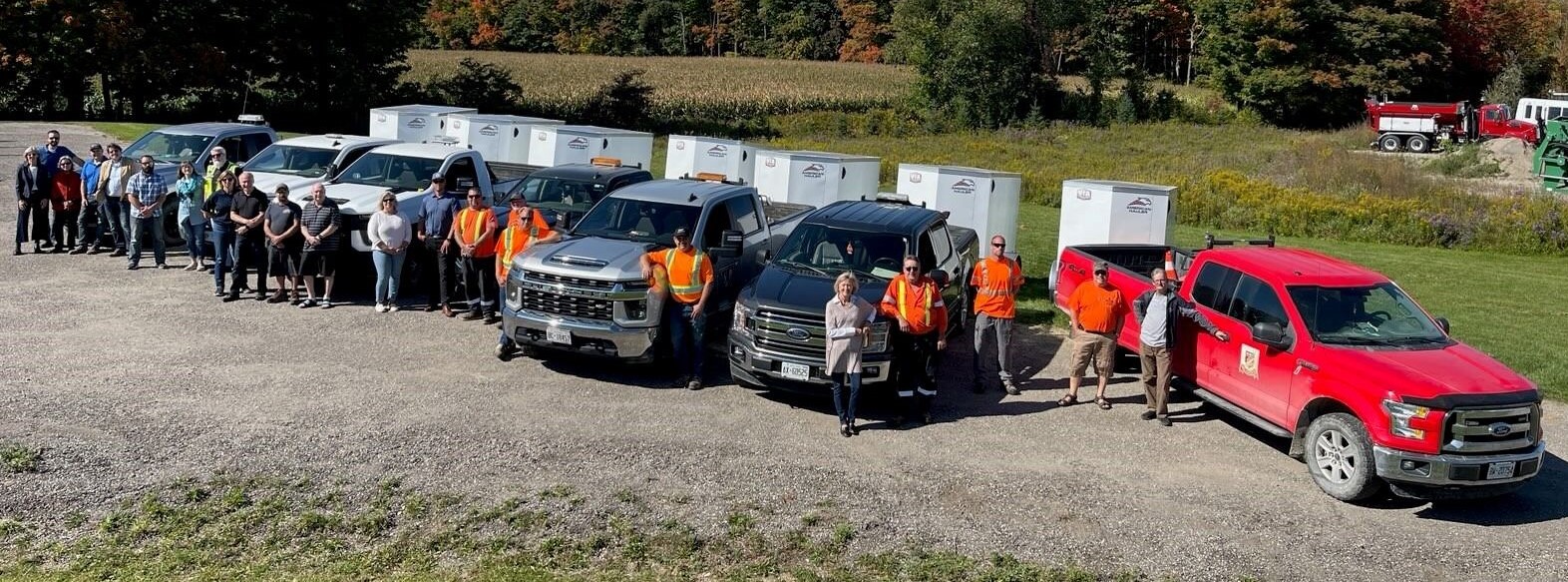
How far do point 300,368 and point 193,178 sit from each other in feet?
18.0

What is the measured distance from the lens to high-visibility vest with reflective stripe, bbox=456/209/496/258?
528 inches

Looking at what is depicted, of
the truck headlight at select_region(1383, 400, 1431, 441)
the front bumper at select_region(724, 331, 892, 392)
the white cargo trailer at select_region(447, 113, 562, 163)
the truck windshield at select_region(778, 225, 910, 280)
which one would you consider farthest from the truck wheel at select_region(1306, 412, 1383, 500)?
the white cargo trailer at select_region(447, 113, 562, 163)

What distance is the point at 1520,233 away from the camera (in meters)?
24.8

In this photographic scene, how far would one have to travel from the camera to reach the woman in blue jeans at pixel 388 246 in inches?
535

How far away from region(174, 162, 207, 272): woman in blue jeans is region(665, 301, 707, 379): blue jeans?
7.09 m

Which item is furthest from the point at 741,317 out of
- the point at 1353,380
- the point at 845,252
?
the point at 1353,380

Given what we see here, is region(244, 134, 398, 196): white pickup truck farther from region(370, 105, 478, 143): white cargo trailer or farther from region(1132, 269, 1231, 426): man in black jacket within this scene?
region(1132, 269, 1231, 426): man in black jacket

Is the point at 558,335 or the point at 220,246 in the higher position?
the point at 220,246

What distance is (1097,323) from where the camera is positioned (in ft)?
37.2

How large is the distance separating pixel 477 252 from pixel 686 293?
3315 millimetres

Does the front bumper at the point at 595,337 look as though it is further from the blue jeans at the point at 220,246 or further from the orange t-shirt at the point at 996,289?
the blue jeans at the point at 220,246

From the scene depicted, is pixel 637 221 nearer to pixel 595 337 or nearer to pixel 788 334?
pixel 595 337

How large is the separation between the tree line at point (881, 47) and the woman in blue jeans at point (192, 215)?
27.4m

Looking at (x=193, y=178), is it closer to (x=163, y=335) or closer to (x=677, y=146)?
(x=163, y=335)
